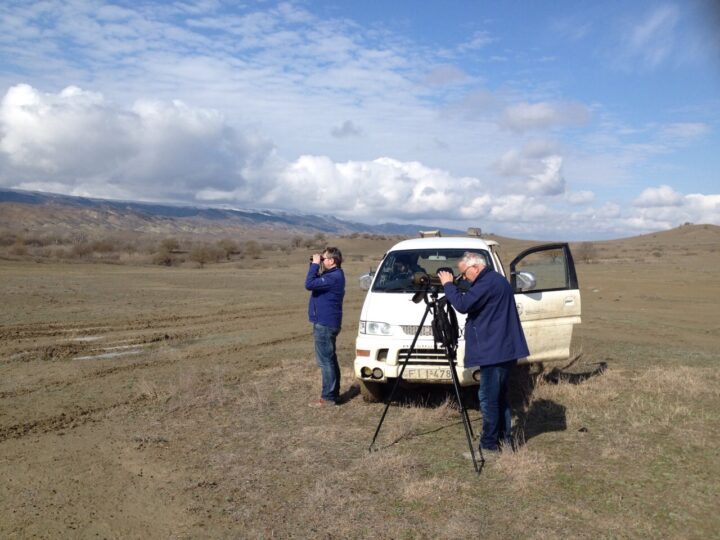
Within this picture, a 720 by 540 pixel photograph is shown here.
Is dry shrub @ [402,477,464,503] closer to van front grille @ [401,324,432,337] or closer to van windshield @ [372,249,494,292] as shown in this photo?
van front grille @ [401,324,432,337]

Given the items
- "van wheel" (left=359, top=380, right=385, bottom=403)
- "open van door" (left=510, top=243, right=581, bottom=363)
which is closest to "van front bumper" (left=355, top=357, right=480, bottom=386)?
"van wheel" (left=359, top=380, right=385, bottom=403)

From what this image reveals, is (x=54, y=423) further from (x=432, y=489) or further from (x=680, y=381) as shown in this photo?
(x=680, y=381)

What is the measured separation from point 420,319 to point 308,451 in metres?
2.03

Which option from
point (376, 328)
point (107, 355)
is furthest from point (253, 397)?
point (107, 355)

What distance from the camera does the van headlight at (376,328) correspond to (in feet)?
23.4

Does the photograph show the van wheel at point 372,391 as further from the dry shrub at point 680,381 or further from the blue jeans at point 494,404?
the dry shrub at point 680,381

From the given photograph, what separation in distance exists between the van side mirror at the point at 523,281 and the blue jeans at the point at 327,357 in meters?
2.24

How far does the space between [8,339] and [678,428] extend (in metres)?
11.6

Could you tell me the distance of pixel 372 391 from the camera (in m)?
7.53

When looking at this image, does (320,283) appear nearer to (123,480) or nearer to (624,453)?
(123,480)

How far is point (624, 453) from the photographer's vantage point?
582cm

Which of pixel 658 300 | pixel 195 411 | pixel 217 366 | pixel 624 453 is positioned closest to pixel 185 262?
pixel 658 300

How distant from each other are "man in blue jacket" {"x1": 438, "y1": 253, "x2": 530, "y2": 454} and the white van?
72 centimetres

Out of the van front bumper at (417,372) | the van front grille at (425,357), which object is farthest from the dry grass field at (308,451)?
the van front grille at (425,357)
